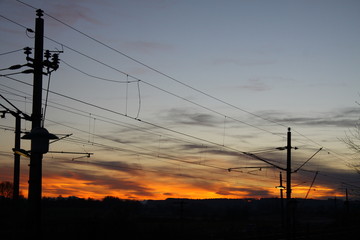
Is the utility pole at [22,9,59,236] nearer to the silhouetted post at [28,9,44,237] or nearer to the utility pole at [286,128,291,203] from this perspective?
the silhouetted post at [28,9,44,237]

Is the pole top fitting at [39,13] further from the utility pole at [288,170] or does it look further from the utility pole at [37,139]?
the utility pole at [288,170]

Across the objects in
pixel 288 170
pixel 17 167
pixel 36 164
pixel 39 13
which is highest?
pixel 39 13

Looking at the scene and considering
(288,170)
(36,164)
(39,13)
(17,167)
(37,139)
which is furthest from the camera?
(288,170)

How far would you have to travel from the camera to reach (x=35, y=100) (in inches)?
590

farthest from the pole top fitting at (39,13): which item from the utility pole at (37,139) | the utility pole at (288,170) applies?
the utility pole at (288,170)

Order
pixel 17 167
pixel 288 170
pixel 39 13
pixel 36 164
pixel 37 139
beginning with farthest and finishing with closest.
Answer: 1. pixel 288 170
2. pixel 17 167
3. pixel 39 13
4. pixel 36 164
5. pixel 37 139

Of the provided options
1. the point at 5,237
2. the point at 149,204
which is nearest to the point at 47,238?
the point at 5,237

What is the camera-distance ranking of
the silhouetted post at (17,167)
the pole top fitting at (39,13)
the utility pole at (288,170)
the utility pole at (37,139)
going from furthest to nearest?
the utility pole at (288,170), the silhouetted post at (17,167), the pole top fitting at (39,13), the utility pole at (37,139)

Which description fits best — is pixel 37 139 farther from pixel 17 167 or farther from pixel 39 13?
pixel 17 167

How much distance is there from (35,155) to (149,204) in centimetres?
14332

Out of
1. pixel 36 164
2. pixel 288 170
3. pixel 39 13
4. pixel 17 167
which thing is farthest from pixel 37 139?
pixel 288 170

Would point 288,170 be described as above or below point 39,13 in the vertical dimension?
below

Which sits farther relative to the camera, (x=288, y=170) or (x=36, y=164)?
(x=288, y=170)

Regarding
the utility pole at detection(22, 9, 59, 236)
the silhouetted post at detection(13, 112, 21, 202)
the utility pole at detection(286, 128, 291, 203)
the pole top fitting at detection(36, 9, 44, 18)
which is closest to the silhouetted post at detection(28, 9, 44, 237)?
the utility pole at detection(22, 9, 59, 236)
